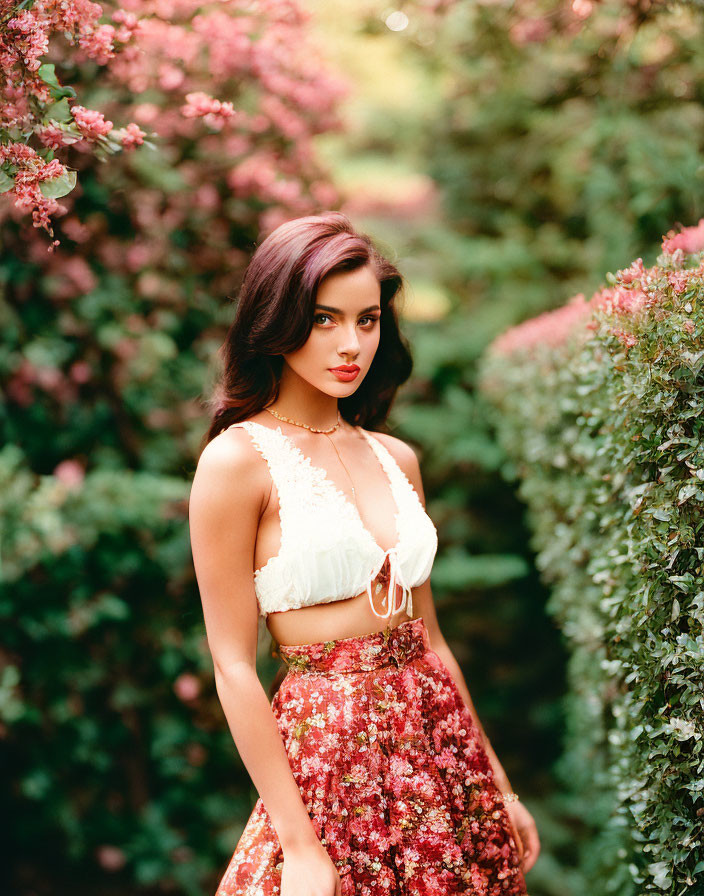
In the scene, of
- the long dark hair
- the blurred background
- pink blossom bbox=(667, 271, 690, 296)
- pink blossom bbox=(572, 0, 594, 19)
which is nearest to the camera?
pink blossom bbox=(667, 271, 690, 296)

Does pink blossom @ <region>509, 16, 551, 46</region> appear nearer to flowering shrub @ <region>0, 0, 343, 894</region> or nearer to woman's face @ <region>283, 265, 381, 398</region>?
flowering shrub @ <region>0, 0, 343, 894</region>

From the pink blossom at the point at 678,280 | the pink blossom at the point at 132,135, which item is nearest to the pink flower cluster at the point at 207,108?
the pink blossom at the point at 132,135

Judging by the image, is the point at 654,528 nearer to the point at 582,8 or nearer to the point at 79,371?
the point at 79,371

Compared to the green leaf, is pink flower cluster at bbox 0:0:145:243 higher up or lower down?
higher up

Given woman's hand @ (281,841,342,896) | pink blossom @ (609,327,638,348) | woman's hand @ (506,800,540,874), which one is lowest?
woman's hand @ (506,800,540,874)

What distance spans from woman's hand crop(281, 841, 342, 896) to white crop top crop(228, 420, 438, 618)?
0.49 m

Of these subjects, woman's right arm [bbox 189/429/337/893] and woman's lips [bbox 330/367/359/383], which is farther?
woman's lips [bbox 330/367/359/383]

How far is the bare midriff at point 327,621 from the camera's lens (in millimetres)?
1933

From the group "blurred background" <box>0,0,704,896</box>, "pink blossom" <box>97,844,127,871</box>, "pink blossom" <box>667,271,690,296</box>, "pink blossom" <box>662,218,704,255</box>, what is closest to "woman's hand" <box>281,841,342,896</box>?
"pink blossom" <box>667,271,690,296</box>

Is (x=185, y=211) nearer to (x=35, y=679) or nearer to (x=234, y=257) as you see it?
(x=234, y=257)

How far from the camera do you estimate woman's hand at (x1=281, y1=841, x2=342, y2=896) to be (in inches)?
67.1

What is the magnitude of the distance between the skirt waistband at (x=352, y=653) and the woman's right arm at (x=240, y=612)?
0.42 ft

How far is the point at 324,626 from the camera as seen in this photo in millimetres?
1934

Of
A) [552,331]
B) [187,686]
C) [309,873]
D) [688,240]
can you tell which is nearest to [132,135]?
[688,240]
